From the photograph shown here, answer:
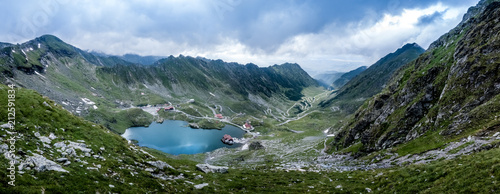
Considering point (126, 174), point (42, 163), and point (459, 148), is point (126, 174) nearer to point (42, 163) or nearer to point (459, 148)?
point (42, 163)

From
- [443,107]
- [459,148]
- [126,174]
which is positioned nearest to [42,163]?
[126,174]

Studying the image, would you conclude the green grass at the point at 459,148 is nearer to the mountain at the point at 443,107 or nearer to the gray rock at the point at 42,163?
the mountain at the point at 443,107

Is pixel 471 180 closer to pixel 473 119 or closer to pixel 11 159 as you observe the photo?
pixel 473 119

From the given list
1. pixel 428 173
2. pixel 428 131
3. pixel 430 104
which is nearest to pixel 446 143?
pixel 428 131

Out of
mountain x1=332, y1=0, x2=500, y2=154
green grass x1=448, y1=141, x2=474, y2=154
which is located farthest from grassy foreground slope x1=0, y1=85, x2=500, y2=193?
mountain x1=332, y1=0, x2=500, y2=154

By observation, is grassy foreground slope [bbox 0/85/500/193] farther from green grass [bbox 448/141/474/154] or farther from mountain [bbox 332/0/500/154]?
mountain [bbox 332/0/500/154]

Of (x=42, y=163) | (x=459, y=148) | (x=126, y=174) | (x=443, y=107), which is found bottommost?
(x=459, y=148)

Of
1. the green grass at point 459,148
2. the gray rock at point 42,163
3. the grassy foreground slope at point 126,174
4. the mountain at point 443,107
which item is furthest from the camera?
the mountain at point 443,107

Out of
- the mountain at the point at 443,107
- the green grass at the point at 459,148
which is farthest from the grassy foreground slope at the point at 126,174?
the mountain at the point at 443,107
